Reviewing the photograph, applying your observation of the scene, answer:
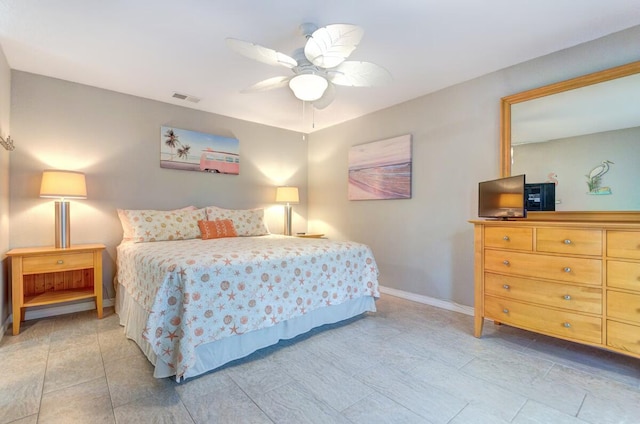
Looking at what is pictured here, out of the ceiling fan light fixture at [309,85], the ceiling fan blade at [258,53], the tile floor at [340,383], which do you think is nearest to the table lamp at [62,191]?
the tile floor at [340,383]

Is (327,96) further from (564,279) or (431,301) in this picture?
(431,301)

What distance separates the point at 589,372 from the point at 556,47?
2.47 metres

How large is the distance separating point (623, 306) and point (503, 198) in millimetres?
988

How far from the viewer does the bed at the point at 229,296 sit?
5.81 feet

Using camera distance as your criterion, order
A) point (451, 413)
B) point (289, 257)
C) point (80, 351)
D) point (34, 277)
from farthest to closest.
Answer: point (34, 277)
point (289, 257)
point (80, 351)
point (451, 413)

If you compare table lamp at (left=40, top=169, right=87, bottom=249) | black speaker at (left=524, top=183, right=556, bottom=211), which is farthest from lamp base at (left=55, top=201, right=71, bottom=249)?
black speaker at (left=524, top=183, right=556, bottom=211)

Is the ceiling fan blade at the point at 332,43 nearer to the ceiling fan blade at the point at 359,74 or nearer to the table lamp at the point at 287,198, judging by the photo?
the ceiling fan blade at the point at 359,74

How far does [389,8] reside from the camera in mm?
1938

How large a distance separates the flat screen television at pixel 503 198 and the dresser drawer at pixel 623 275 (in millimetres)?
591

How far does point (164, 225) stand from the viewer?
3.21 metres

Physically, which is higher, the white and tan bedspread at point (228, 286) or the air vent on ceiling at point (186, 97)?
the air vent on ceiling at point (186, 97)

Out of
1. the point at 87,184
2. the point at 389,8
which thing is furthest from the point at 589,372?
the point at 87,184

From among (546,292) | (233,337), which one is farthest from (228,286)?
(546,292)

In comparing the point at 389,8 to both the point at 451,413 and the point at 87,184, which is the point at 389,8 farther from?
the point at 87,184
